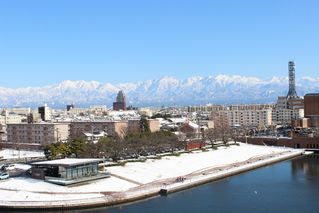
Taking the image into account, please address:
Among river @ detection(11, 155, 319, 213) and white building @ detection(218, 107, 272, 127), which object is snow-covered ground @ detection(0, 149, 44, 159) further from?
white building @ detection(218, 107, 272, 127)

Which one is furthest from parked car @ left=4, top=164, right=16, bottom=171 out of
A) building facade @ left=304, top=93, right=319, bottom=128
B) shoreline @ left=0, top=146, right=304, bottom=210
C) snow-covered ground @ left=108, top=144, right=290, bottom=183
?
building facade @ left=304, top=93, right=319, bottom=128

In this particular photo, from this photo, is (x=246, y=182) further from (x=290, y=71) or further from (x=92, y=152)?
(x=290, y=71)

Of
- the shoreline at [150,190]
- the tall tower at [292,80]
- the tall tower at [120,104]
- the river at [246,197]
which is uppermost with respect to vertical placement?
the tall tower at [292,80]

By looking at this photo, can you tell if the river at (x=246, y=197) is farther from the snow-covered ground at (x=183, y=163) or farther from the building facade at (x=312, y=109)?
the building facade at (x=312, y=109)

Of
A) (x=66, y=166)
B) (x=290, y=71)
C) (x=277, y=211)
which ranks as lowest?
(x=277, y=211)

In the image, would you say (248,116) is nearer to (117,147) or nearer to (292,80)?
(292,80)

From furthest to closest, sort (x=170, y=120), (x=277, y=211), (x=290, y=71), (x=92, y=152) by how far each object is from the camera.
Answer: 1. (x=290, y=71)
2. (x=170, y=120)
3. (x=92, y=152)
4. (x=277, y=211)

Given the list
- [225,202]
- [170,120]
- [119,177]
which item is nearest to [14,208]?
[119,177]

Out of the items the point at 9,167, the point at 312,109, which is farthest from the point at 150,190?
the point at 312,109

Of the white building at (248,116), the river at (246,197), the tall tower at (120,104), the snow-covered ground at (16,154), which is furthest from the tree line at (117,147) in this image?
the tall tower at (120,104)
